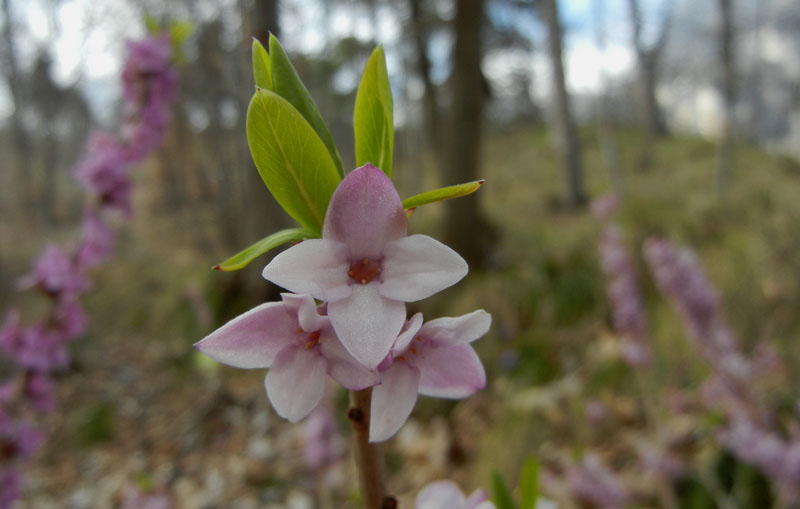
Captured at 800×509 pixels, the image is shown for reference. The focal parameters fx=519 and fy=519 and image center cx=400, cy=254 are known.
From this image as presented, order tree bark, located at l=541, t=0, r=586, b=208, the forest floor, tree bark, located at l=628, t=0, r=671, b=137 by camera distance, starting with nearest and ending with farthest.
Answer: the forest floor, tree bark, located at l=541, t=0, r=586, b=208, tree bark, located at l=628, t=0, r=671, b=137

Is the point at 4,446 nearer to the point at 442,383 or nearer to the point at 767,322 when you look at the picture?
the point at 442,383

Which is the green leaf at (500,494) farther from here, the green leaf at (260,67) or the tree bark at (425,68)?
the tree bark at (425,68)

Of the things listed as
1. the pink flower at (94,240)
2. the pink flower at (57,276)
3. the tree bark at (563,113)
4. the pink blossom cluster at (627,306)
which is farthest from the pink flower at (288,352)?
the tree bark at (563,113)

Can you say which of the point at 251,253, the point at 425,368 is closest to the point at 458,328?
the point at 425,368

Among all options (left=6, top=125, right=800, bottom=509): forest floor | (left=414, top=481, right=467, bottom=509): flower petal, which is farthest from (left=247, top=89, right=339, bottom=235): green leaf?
(left=6, top=125, right=800, bottom=509): forest floor

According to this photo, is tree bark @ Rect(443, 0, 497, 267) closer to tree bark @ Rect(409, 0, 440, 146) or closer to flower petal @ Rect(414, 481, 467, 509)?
tree bark @ Rect(409, 0, 440, 146)
